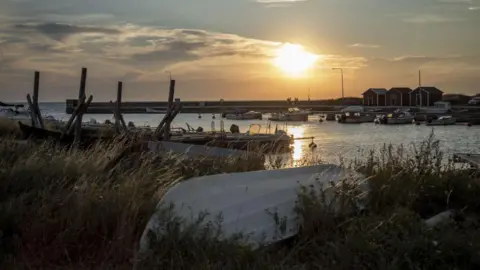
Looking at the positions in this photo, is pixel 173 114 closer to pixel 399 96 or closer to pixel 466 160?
pixel 466 160

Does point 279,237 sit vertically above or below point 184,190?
below

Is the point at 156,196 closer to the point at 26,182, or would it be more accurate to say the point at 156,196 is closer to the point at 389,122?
the point at 26,182

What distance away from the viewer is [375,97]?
541ft

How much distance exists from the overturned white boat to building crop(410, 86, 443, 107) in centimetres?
14817

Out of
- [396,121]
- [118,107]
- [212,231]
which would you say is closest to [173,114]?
[118,107]

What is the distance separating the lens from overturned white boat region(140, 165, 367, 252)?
239 inches

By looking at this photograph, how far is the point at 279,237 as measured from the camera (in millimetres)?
6180

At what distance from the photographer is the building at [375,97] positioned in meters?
162

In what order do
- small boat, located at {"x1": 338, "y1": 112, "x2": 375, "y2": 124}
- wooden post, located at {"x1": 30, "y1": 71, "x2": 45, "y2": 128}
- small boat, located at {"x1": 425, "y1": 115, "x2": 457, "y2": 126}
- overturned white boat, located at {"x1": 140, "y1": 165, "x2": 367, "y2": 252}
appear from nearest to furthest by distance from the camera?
1. overturned white boat, located at {"x1": 140, "y1": 165, "x2": 367, "y2": 252}
2. wooden post, located at {"x1": 30, "y1": 71, "x2": 45, "y2": 128}
3. small boat, located at {"x1": 425, "y1": 115, "x2": 457, "y2": 126}
4. small boat, located at {"x1": 338, "y1": 112, "x2": 375, "y2": 124}

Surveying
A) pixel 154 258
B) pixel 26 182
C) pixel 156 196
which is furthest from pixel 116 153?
pixel 154 258

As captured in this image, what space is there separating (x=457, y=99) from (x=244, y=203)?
179550mm

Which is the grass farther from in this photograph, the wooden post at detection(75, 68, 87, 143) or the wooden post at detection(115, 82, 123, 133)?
the wooden post at detection(115, 82, 123, 133)

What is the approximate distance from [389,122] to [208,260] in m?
104

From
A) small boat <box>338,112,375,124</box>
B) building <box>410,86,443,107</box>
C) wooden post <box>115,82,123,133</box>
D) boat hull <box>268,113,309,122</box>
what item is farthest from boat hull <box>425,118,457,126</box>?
wooden post <box>115,82,123,133</box>
